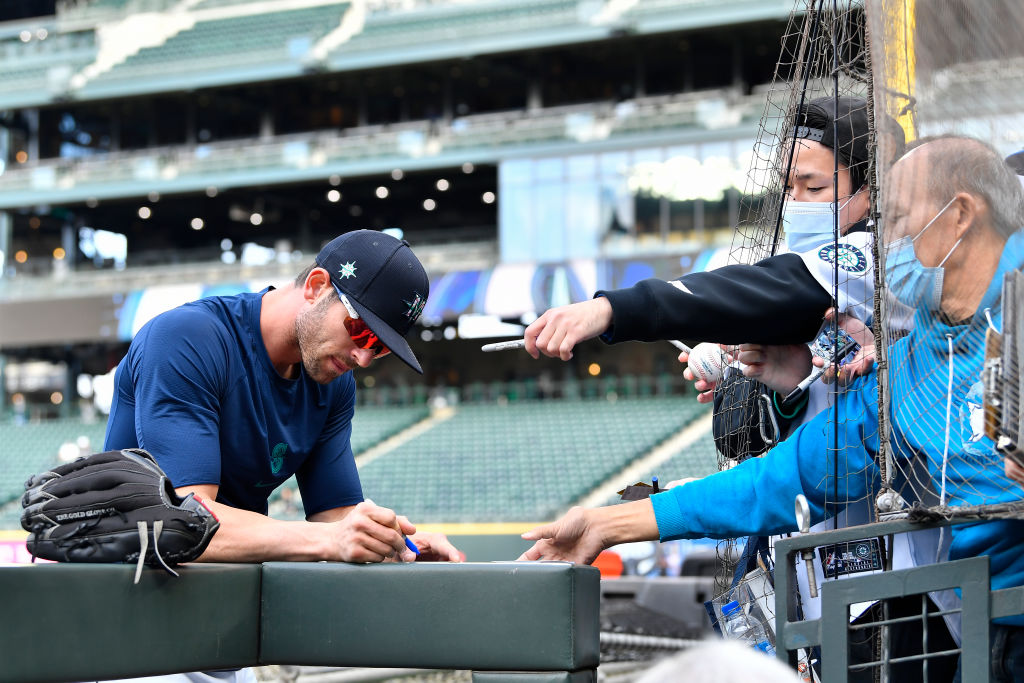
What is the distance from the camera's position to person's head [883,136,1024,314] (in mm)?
1796

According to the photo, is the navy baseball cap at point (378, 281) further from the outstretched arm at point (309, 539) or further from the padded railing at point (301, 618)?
the padded railing at point (301, 618)

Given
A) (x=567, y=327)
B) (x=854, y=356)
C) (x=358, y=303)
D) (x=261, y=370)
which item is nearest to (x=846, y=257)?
(x=854, y=356)

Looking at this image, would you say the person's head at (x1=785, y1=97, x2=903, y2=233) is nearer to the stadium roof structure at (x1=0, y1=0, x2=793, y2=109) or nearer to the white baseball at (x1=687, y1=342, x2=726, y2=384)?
the white baseball at (x1=687, y1=342, x2=726, y2=384)

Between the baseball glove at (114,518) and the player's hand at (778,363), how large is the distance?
4.01 ft

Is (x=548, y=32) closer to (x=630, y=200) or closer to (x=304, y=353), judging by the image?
(x=630, y=200)

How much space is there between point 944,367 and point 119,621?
153cm

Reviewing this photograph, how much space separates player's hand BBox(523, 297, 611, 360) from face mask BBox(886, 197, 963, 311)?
1.75ft

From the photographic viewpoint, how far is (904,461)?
205cm

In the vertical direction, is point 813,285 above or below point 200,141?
above

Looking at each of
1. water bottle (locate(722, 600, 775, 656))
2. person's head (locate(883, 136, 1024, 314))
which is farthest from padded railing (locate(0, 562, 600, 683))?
person's head (locate(883, 136, 1024, 314))

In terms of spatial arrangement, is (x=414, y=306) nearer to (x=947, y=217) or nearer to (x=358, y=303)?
(x=358, y=303)

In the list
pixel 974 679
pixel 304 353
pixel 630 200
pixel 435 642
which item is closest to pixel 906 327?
pixel 974 679

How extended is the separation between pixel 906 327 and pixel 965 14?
1.87 ft

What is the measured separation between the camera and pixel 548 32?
27844 millimetres
